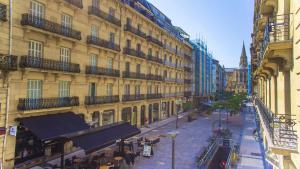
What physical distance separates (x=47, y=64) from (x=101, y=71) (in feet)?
25.5

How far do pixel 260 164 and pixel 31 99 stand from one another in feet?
63.5

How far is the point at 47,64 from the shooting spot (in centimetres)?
1928

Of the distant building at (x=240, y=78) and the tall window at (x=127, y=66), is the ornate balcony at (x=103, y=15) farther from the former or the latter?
the distant building at (x=240, y=78)

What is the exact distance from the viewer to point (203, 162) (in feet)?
64.7

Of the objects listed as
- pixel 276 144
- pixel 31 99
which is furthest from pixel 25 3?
pixel 276 144

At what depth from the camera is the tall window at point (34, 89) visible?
18359mm

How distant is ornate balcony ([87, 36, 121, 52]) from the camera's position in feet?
80.2

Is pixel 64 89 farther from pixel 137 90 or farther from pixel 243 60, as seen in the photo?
pixel 243 60

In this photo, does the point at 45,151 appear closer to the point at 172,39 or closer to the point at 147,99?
the point at 147,99

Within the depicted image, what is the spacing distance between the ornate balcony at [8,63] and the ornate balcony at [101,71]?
824cm

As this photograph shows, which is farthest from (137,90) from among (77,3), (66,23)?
(77,3)

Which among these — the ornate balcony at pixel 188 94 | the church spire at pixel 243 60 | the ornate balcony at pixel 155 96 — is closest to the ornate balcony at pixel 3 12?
the ornate balcony at pixel 155 96

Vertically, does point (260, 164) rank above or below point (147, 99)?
below

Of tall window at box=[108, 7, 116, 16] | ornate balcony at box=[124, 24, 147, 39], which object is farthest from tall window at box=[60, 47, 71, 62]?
ornate balcony at box=[124, 24, 147, 39]
